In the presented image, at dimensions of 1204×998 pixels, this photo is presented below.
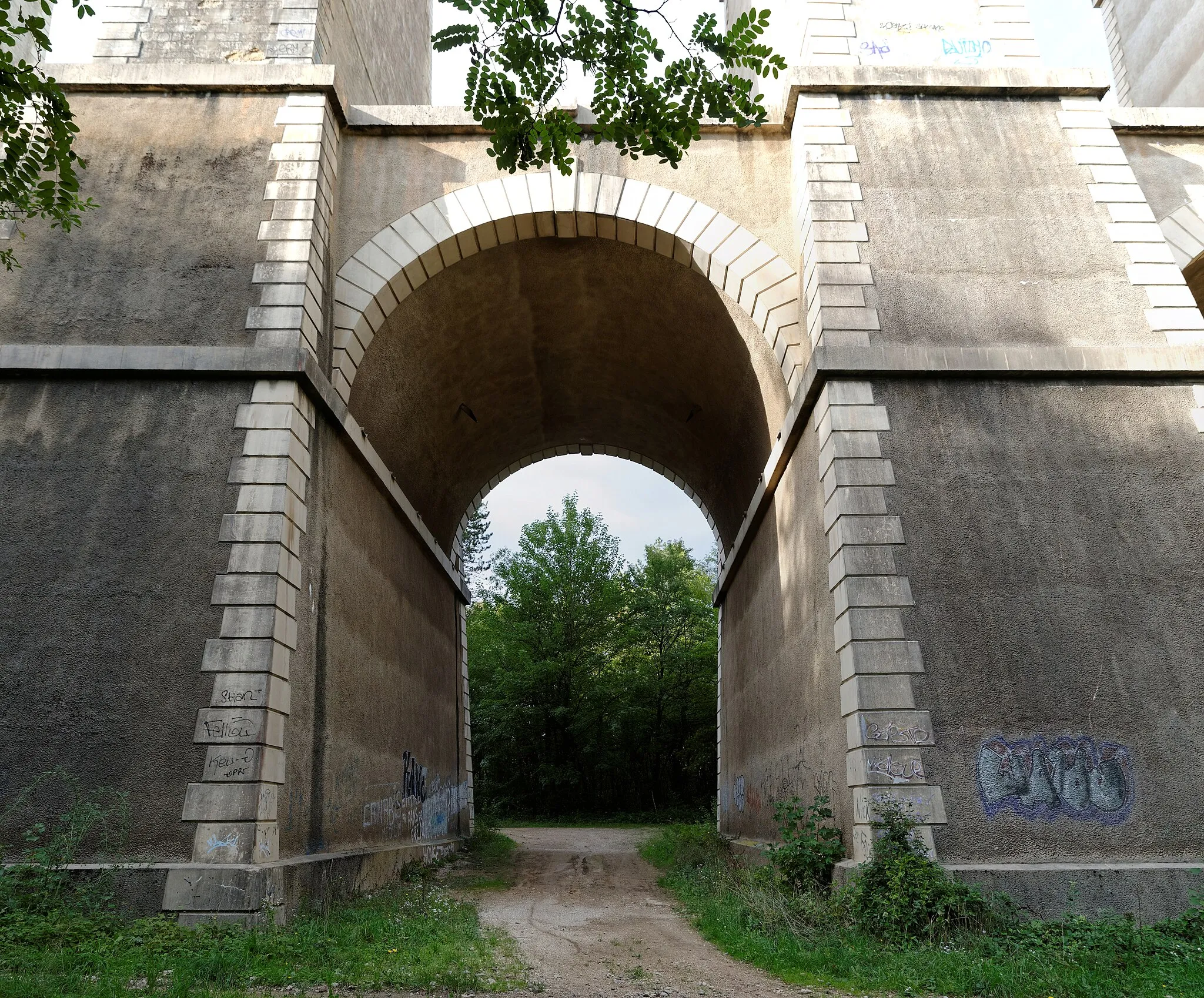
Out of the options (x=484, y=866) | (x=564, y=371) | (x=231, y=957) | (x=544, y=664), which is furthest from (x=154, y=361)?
(x=544, y=664)

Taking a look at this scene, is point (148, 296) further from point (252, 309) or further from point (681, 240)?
point (681, 240)

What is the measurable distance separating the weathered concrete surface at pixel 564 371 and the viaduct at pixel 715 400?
4.2 inches

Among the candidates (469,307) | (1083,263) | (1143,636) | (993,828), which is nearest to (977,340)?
(1083,263)

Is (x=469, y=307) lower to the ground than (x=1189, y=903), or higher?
higher

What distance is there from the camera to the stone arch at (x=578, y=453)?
1748cm

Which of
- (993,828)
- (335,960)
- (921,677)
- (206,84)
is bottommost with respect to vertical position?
(335,960)

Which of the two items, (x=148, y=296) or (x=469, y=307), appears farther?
(x=469, y=307)

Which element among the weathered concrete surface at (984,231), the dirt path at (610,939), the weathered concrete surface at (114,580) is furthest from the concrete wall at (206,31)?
the dirt path at (610,939)

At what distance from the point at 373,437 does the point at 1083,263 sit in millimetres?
8519

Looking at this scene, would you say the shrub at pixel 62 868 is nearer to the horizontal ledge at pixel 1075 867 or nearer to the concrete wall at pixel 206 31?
the horizontal ledge at pixel 1075 867

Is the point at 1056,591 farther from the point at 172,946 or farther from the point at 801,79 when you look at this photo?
the point at 172,946

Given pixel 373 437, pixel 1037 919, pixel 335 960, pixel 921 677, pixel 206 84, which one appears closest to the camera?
pixel 335 960

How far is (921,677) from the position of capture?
25.5 feet

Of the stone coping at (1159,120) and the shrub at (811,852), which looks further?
the stone coping at (1159,120)
